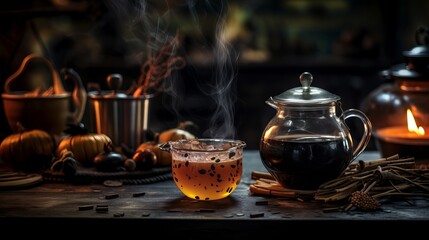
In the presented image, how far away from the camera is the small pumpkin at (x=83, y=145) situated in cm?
183

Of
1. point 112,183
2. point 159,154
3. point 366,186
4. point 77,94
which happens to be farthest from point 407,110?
point 77,94

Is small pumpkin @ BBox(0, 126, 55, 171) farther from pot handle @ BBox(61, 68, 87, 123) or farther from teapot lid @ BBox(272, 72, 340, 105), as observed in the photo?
teapot lid @ BBox(272, 72, 340, 105)

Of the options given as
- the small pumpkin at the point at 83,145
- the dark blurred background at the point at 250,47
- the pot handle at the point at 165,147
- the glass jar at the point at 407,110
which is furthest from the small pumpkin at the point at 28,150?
the dark blurred background at the point at 250,47

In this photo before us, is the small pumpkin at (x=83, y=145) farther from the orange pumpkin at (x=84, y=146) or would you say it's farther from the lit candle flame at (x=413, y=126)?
the lit candle flame at (x=413, y=126)

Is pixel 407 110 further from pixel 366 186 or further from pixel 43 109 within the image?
pixel 43 109

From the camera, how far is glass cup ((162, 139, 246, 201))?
4.84 ft

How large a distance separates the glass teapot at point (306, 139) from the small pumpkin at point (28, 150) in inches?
25.5

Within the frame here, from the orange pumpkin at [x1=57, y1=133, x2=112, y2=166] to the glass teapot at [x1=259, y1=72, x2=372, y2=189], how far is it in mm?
520

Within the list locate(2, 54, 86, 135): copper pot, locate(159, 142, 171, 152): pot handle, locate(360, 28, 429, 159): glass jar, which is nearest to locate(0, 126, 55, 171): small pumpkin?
locate(2, 54, 86, 135): copper pot

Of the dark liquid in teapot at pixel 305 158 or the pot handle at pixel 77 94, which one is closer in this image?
the dark liquid in teapot at pixel 305 158

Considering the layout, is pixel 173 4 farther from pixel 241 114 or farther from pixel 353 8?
pixel 353 8

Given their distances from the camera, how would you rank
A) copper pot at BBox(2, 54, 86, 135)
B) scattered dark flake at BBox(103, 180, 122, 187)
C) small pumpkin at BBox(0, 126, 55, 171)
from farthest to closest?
1. copper pot at BBox(2, 54, 86, 135)
2. small pumpkin at BBox(0, 126, 55, 171)
3. scattered dark flake at BBox(103, 180, 122, 187)

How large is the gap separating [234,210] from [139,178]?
0.41 meters

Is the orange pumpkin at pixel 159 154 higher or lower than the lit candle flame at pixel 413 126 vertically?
lower
